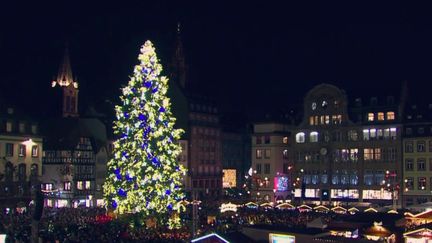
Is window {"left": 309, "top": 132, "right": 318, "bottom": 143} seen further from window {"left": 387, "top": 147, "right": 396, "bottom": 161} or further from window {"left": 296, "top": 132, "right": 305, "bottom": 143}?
window {"left": 387, "top": 147, "right": 396, "bottom": 161}

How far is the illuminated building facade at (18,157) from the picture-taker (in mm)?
77688

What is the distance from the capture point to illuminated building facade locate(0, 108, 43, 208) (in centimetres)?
7769

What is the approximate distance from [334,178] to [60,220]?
173 ft

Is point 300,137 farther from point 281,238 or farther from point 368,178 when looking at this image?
point 281,238

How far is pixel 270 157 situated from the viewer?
102m

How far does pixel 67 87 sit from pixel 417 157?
2336 inches

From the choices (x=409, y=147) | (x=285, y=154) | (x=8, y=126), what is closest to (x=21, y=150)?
(x=8, y=126)

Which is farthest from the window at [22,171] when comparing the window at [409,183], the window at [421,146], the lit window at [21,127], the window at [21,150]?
the window at [421,146]

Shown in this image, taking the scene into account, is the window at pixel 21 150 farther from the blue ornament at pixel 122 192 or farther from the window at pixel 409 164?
the window at pixel 409 164

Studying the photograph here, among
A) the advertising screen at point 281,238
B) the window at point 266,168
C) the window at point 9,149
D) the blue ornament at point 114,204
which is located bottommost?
the advertising screen at point 281,238

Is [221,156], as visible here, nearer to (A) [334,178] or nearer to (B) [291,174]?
(B) [291,174]

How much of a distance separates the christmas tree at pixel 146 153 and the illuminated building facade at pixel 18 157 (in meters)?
29.3

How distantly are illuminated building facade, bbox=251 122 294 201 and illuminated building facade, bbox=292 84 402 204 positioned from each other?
263 cm

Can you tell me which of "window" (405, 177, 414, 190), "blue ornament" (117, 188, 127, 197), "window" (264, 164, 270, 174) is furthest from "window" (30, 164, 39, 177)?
"window" (405, 177, 414, 190)
